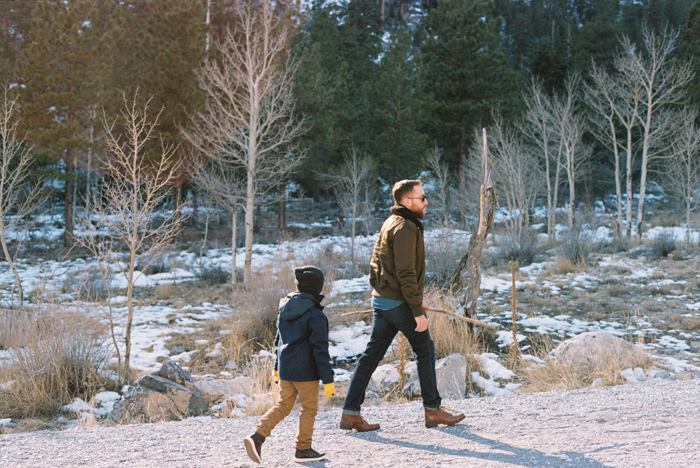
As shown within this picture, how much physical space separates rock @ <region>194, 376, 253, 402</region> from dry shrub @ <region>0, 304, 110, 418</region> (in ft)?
4.25

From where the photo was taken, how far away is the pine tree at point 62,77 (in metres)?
21.2

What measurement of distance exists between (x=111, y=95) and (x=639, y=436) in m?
24.8

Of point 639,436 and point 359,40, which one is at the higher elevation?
point 359,40

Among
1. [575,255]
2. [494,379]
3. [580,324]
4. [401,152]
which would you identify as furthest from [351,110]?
[494,379]

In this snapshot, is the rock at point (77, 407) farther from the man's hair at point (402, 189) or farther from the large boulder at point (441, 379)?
the man's hair at point (402, 189)

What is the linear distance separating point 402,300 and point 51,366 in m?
4.95

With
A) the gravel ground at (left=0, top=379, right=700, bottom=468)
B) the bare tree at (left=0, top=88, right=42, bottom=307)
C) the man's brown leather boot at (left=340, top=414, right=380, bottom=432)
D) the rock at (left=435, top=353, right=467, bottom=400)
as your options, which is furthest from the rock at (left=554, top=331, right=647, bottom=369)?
the bare tree at (left=0, top=88, right=42, bottom=307)

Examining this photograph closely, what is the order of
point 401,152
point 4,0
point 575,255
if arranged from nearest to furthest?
point 575,255, point 401,152, point 4,0

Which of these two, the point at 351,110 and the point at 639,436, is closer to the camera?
the point at 639,436

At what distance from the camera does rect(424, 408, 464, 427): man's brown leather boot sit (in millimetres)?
3633

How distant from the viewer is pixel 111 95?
23328 mm

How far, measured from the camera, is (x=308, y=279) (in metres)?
3.18

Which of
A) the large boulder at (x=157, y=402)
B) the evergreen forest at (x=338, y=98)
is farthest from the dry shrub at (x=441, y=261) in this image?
the large boulder at (x=157, y=402)

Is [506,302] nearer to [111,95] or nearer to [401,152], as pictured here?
[401,152]
